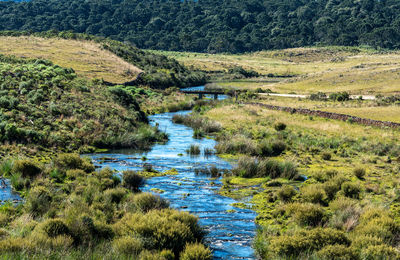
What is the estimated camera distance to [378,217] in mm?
17562

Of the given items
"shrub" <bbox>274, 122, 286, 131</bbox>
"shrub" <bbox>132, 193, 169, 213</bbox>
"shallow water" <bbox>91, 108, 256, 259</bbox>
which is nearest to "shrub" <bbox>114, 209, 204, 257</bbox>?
"shallow water" <bbox>91, 108, 256, 259</bbox>

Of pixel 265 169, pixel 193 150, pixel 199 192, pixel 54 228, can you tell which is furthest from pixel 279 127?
pixel 54 228

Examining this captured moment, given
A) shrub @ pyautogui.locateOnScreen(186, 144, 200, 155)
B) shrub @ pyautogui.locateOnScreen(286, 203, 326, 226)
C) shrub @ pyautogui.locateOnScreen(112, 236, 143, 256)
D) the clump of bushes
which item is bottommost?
shrub @ pyautogui.locateOnScreen(186, 144, 200, 155)

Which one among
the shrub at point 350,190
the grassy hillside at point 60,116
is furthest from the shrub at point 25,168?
the shrub at point 350,190

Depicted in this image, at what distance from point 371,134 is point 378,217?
2729 centimetres

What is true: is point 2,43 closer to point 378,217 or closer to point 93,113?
point 93,113

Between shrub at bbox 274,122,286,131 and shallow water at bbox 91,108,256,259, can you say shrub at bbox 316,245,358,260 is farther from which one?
shrub at bbox 274,122,286,131

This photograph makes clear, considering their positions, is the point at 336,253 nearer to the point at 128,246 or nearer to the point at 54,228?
the point at 128,246

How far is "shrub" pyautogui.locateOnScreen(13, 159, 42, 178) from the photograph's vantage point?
2373 centimetres

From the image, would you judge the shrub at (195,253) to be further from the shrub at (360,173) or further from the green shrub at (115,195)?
the shrub at (360,173)

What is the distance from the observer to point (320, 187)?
2359cm

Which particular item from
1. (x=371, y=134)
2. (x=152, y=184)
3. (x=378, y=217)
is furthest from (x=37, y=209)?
(x=371, y=134)

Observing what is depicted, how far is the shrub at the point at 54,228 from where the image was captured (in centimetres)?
1435

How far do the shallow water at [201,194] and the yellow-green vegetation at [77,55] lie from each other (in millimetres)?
47062
